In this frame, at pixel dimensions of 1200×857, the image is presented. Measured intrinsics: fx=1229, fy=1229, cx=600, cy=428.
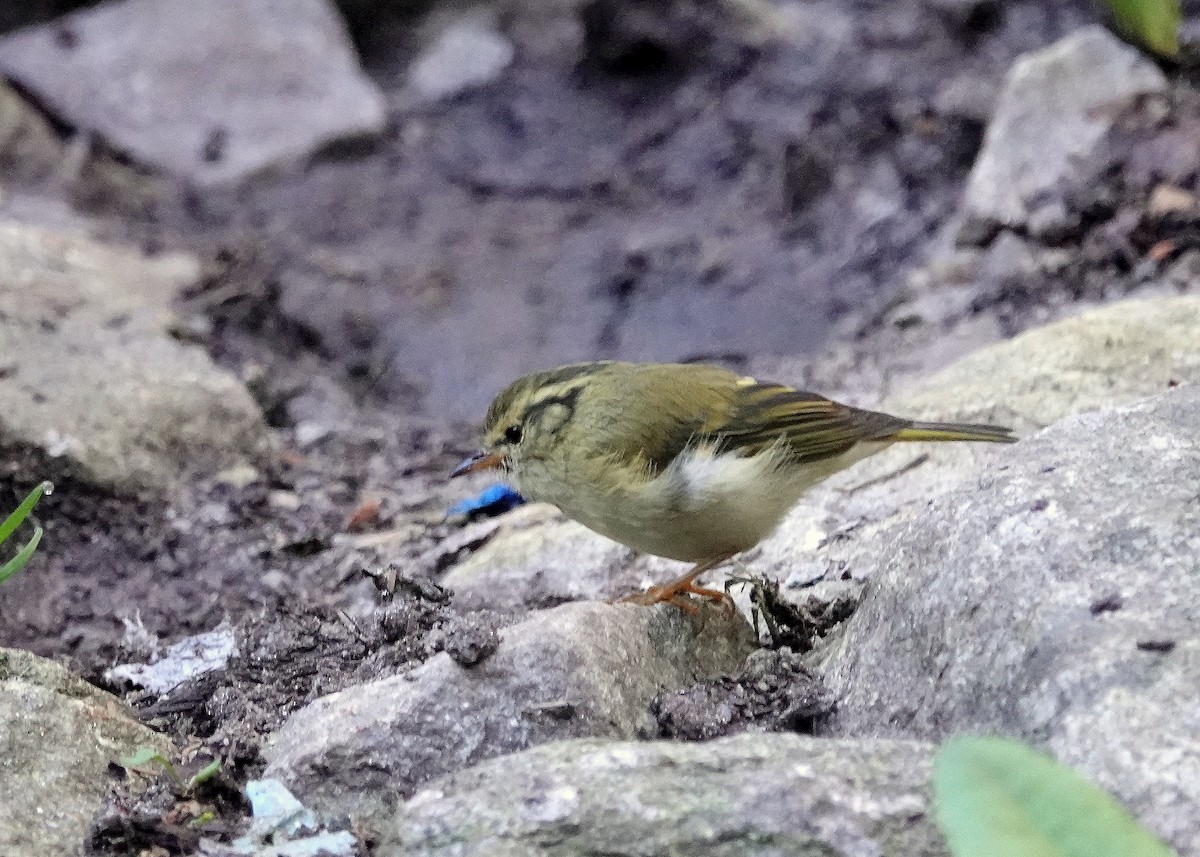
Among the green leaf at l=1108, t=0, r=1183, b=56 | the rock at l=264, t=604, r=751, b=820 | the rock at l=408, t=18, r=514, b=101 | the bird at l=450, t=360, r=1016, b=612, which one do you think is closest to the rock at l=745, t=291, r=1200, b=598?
the bird at l=450, t=360, r=1016, b=612

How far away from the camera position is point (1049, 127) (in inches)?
270

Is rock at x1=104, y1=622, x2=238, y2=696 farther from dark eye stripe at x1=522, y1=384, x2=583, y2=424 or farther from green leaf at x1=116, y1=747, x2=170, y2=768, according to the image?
dark eye stripe at x1=522, y1=384, x2=583, y2=424

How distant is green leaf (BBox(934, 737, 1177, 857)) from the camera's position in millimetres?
1641

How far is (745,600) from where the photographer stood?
12.6 ft

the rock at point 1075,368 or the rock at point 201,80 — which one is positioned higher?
the rock at point 201,80

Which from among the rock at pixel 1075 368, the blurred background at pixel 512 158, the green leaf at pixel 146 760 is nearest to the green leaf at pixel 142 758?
the green leaf at pixel 146 760

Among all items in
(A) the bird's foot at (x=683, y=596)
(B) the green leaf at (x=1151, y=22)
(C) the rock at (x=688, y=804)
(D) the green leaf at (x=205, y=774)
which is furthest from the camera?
(B) the green leaf at (x=1151, y=22)

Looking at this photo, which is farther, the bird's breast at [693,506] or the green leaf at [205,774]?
the bird's breast at [693,506]

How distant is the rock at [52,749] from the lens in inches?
92.4

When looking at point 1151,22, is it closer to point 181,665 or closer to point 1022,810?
point 181,665

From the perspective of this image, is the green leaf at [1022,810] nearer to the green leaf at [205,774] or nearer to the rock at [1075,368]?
the green leaf at [205,774]

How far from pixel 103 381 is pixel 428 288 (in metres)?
3.15

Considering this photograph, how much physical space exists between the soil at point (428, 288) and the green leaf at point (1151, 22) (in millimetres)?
319

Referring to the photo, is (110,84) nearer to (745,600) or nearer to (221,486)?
(221,486)
